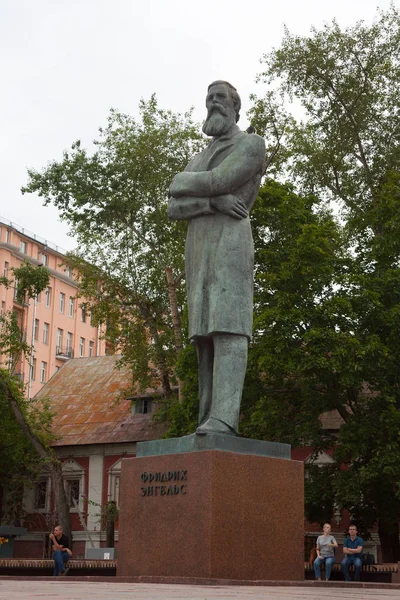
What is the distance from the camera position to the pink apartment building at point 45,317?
189 feet

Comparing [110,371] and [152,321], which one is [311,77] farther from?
[110,371]

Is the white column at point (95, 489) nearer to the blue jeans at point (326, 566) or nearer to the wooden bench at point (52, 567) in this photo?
the wooden bench at point (52, 567)

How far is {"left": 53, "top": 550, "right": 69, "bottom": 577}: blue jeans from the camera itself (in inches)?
607

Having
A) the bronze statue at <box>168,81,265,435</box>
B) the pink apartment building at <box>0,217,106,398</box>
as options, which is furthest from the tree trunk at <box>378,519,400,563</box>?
the pink apartment building at <box>0,217,106,398</box>

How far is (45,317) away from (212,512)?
5493 centimetres

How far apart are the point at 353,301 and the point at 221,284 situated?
15.5 meters

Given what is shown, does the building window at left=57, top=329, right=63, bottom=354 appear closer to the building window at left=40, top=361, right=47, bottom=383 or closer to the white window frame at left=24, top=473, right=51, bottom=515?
the building window at left=40, top=361, right=47, bottom=383

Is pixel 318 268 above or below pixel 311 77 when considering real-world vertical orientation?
below

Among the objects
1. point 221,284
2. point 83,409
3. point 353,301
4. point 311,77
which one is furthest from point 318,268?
point 83,409

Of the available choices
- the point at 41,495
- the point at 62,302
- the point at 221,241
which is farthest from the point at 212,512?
the point at 62,302

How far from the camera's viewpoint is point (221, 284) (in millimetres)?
8281

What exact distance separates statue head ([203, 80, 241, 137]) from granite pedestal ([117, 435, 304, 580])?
2.92 metres

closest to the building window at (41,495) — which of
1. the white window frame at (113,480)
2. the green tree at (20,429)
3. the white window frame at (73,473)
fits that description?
the green tree at (20,429)

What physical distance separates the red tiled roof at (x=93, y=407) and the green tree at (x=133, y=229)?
4657 mm
